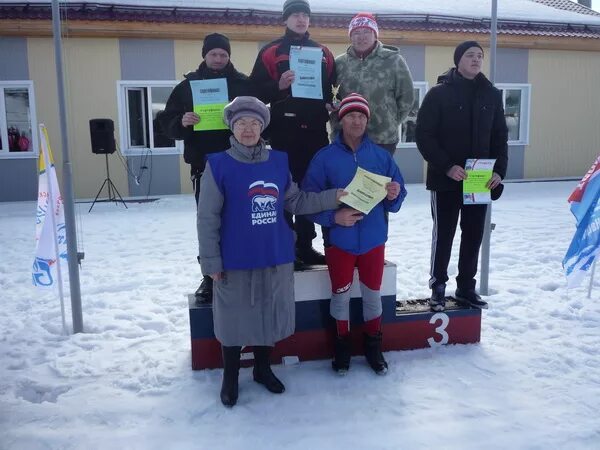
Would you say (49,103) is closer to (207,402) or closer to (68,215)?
(68,215)

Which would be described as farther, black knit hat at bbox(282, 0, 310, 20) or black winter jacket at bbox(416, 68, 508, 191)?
black winter jacket at bbox(416, 68, 508, 191)

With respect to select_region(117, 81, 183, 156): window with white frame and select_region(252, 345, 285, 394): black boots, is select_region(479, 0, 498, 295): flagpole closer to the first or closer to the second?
select_region(252, 345, 285, 394): black boots

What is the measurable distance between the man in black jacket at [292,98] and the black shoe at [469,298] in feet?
4.47

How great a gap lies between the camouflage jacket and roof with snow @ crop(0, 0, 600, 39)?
21.8 ft

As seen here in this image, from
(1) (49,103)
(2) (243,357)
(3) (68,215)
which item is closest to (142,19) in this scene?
(1) (49,103)

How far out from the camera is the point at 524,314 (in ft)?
→ 13.0

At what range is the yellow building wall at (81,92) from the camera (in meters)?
9.75

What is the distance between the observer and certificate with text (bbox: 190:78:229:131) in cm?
308

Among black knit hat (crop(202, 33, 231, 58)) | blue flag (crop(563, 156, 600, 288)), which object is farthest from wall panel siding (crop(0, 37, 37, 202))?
blue flag (crop(563, 156, 600, 288))

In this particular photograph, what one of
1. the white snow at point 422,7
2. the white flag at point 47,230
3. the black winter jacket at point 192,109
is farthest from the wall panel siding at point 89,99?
the black winter jacket at point 192,109

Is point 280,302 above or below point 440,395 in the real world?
above

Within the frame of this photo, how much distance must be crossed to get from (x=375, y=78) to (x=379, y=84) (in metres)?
0.04

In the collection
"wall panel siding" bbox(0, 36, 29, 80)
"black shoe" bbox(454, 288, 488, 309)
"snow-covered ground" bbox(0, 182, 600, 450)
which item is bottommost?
"snow-covered ground" bbox(0, 182, 600, 450)

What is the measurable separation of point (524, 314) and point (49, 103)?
9.13 m
